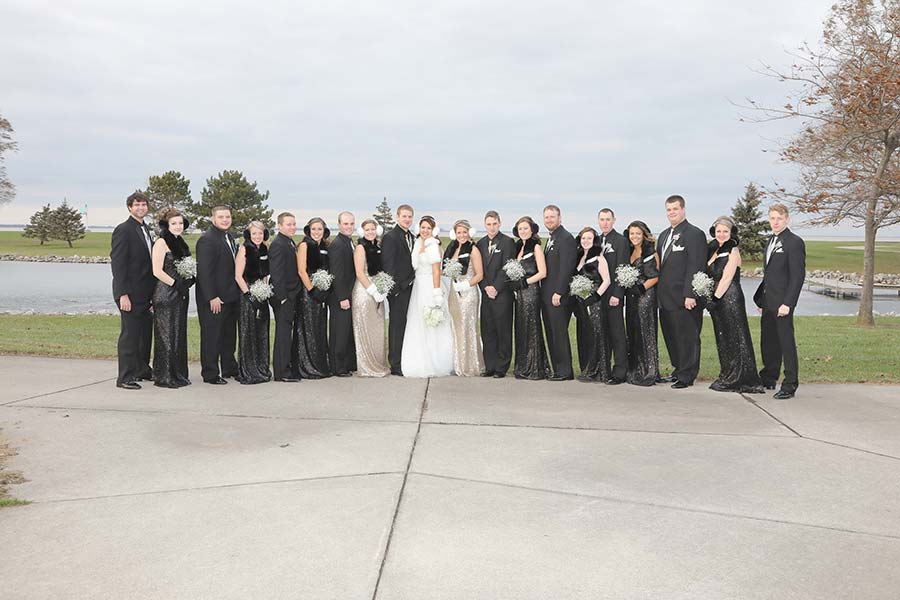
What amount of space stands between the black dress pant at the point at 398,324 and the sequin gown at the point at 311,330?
101 centimetres

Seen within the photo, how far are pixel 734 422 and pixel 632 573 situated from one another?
4461mm

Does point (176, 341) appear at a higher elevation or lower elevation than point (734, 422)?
higher

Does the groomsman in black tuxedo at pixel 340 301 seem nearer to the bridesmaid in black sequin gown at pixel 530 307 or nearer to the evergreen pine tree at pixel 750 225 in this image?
the bridesmaid in black sequin gown at pixel 530 307

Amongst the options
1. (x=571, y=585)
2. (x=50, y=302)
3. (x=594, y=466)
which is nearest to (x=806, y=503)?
(x=594, y=466)

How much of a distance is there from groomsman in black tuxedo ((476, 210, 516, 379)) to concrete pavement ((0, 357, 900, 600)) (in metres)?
2.10

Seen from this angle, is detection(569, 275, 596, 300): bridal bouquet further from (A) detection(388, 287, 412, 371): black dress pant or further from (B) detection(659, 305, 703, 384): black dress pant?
(A) detection(388, 287, 412, 371): black dress pant

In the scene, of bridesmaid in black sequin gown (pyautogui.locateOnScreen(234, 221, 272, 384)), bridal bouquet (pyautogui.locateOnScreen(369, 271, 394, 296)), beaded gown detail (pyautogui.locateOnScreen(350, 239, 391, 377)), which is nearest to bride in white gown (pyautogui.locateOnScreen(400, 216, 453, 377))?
beaded gown detail (pyautogui.locateOnScreen(350, 239, 391, 377))

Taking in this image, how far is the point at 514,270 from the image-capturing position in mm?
11344

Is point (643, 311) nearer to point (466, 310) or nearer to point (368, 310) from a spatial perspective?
point (466, 310)

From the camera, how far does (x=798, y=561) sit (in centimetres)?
480

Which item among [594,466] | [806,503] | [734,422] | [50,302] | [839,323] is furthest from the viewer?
[50,302]

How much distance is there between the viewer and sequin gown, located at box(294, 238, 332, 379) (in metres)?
11.3

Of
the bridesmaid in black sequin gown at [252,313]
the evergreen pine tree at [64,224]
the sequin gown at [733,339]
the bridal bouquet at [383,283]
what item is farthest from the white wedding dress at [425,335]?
the evergreen pine tree at [64,224]

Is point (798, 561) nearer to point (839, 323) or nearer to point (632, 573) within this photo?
point (632, 573)
